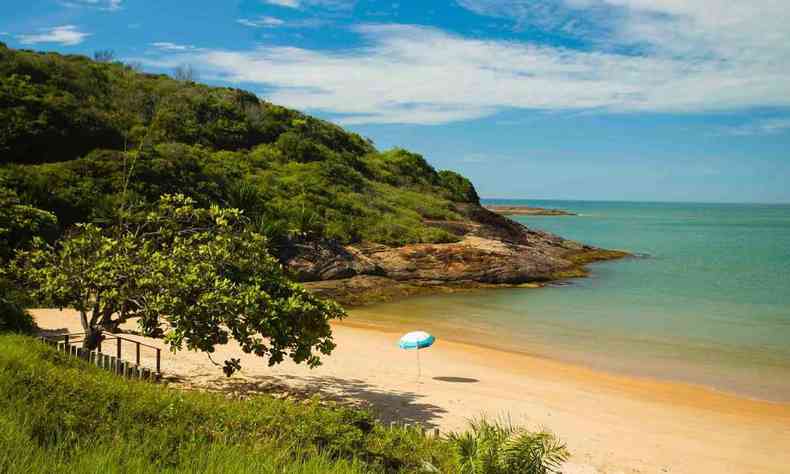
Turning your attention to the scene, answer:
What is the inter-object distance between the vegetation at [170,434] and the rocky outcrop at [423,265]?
1716 cm

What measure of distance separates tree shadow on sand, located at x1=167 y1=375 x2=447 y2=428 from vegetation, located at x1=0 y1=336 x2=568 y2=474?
2681 mm

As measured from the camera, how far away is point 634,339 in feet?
74.8

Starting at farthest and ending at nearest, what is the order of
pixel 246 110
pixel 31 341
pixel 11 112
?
A: pixel 246 110 → pixel 11 112 → pixel 31 341

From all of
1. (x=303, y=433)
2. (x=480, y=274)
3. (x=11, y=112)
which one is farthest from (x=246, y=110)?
(x=303, y=433)

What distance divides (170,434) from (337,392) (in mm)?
7379

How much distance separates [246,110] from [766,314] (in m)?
36.5

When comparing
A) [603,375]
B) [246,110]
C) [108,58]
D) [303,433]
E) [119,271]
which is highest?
[108,58]

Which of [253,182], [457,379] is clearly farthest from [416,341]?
[253,182]

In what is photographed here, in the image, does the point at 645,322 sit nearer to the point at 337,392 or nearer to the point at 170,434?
the point at 337,392

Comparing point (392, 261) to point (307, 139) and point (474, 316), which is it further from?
point (307, 139)

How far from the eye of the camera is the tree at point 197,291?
33.9 feet

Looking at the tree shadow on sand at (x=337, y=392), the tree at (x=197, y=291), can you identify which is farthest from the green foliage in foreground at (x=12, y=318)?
the tree shadow on sand at (x=337, y=392)

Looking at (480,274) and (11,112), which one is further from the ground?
(11,112)

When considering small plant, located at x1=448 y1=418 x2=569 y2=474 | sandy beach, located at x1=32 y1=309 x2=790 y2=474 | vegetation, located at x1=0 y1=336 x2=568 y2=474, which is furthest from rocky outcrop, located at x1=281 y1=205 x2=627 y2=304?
small plant, located at x1=448 y1=418 x2=569 y2=474
